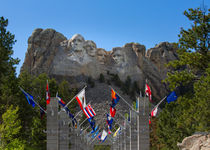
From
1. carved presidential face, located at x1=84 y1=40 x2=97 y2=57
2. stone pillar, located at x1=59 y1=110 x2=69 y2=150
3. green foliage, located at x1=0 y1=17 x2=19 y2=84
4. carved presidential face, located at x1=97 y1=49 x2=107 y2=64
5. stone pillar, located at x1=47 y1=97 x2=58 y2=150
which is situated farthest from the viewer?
carved presidential face, located at x1=97 y1=49 x2=107 y2=64

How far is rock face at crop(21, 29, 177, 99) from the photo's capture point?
312ft

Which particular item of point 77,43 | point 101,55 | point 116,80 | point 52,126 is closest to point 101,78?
point 116,80

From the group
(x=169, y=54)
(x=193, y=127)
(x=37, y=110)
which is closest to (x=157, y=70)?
(x=169, y=54)

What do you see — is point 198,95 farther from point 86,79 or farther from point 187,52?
point 86,79

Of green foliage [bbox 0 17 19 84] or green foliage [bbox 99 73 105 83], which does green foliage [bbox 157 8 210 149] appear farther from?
green foliage [bbox 99 73 105 83]

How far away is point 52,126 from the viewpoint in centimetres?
2247

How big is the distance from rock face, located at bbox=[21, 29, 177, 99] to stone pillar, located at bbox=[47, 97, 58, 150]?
2781 inches

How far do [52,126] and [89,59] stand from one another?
77.4 m

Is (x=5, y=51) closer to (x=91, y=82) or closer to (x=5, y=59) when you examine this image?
(x=5, y=59)

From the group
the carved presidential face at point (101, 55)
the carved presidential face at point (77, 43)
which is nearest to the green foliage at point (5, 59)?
the carved presidential face at point (77, 43)

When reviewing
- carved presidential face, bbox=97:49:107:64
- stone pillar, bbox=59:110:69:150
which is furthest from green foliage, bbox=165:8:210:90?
carved presidential face, bbox=97:49:107:64

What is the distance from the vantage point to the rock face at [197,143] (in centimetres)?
2128

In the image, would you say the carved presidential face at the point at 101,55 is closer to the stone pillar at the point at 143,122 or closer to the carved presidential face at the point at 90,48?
the carved presidential face at the point at 90,48

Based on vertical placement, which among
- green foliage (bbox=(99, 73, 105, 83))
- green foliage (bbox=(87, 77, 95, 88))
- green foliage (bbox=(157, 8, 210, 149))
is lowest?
green foliage (bbox=(157, 8, 210, 149))
